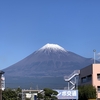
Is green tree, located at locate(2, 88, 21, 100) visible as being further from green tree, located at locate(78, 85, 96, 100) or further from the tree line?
green tree, located at locate(78, 85, 96, 100)

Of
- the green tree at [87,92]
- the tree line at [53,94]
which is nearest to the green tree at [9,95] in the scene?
the tree line at [53,94]

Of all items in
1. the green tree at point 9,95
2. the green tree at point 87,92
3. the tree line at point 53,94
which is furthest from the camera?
the green tree at point 87,92

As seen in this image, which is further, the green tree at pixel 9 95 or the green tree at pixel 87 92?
the green tree at pixel 87 92

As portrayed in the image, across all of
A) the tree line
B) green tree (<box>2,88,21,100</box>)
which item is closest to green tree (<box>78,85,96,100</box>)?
the tree line

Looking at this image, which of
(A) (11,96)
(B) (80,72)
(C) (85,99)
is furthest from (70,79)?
(A) (11,96)

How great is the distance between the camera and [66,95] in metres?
80.8

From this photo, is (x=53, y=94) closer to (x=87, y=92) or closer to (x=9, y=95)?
(x=87, y=92)

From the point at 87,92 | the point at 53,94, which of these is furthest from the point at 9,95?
the point at 87,92

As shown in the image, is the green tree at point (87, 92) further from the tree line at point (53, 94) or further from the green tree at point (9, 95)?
the green tree at point (9, 95)

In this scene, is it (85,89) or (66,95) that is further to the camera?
(85,89)

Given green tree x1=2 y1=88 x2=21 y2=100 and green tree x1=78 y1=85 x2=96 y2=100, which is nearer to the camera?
green tree x1=2 y1=88 x2=21 y2=100

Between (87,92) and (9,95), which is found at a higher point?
(87,92)

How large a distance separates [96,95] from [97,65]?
738cm

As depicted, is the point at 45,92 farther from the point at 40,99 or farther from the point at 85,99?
the point at 85,99
